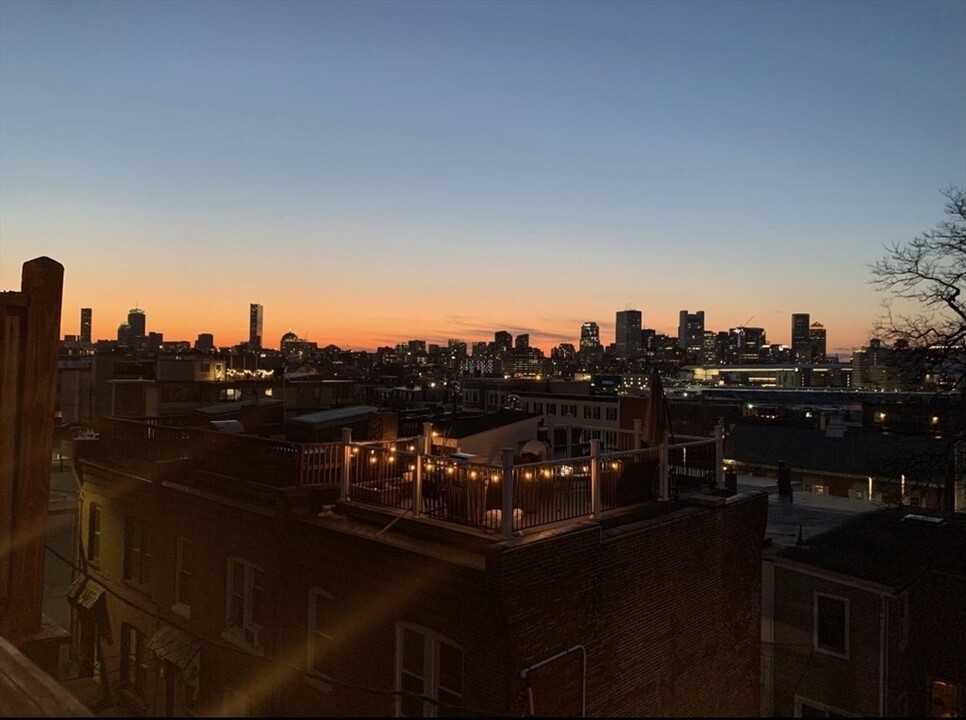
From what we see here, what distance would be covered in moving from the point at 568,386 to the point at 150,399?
214ft

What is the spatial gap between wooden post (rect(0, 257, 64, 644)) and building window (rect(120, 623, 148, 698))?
8601 millimetres

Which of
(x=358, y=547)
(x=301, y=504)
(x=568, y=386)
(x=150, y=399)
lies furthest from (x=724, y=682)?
(x=568, y=386)

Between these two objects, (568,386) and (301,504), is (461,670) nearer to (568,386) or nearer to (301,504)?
(301,504)

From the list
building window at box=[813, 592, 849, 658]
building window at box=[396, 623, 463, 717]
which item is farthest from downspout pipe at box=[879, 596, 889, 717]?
building window at box=[396, 623, 463, 717]

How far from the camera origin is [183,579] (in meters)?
13.6

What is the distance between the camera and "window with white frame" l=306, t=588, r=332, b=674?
33.0ft

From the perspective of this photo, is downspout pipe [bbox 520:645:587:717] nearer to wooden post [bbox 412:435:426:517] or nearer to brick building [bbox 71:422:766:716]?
brick building [bbox 71:422:766:716]

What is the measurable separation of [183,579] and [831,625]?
1477 cm

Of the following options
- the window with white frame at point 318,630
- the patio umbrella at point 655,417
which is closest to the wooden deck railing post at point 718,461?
the patio umbrella at point 655,417

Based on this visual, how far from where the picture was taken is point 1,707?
3906mm

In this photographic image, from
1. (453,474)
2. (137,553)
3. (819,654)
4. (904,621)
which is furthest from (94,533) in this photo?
(904,621)

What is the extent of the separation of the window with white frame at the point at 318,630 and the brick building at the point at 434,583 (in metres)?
0.03

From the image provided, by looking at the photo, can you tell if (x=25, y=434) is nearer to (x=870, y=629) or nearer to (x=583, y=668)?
(x=583, y=668)


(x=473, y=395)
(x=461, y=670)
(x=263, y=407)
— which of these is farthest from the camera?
(x=473, y=395)
